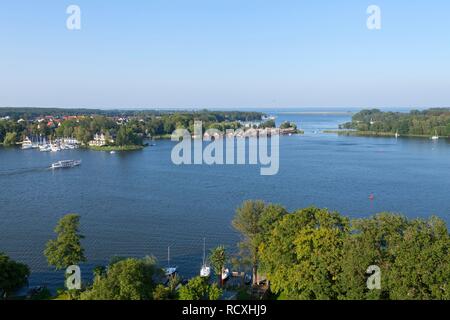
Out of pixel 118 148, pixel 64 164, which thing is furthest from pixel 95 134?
pixel 64 164

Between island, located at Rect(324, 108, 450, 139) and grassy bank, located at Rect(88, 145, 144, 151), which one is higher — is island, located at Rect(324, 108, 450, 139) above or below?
above

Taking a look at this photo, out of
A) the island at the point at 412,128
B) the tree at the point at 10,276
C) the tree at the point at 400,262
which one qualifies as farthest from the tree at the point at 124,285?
the island at the point at 412,128

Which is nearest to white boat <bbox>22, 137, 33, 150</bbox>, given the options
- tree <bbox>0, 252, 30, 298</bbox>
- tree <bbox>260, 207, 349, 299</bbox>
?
tree <bbox>0, 252, 30, 298</bbox>

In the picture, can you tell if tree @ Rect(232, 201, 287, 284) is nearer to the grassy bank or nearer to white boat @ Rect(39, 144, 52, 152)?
the grassy bank

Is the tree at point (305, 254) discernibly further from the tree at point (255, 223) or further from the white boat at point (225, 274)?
the white boat at point (225, 274)

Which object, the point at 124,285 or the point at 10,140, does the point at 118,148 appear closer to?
the point at 10,140
